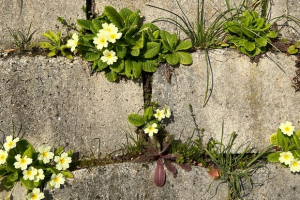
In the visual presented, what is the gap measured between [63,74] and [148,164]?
113 cm

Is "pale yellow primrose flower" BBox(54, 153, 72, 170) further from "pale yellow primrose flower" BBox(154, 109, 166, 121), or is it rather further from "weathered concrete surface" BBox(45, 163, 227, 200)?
"pale yellow primrose flower" BBox(154, 109, 166, 121)

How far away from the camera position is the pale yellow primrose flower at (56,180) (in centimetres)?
279

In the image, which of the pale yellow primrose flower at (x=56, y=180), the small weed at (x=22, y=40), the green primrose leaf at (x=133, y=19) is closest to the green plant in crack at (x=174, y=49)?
the green primrose leaf at (x=133, y=19)

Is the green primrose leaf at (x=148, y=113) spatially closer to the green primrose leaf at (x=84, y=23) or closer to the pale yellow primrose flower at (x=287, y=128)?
the green primrose leaf at (x=84, y=23)

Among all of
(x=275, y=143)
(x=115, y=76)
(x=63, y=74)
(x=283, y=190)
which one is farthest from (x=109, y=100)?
(x=283, y=190)

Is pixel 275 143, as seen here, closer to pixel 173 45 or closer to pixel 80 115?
pixel 173 45

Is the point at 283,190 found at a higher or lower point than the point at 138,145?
lower

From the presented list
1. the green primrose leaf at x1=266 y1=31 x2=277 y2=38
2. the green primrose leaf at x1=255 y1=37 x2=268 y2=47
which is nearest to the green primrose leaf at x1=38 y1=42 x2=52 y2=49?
the green primrose leaf at x1=255 y1=37 x2=268 y2=47

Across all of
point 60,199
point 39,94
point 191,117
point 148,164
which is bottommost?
point 60,199

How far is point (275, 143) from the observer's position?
3062 mm

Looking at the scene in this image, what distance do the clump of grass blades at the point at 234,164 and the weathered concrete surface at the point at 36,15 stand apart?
1792mm

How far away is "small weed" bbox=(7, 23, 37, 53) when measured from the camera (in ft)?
10.1

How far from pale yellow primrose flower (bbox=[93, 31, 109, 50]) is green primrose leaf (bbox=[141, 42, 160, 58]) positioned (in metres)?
0.37

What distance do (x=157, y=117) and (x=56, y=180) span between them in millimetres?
1019
